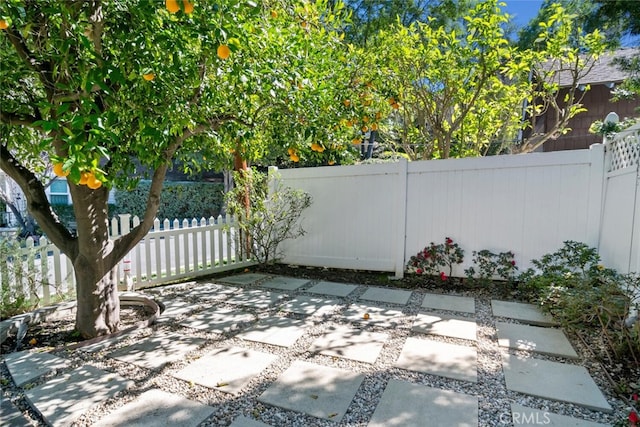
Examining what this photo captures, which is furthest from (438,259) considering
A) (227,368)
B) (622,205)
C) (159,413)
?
(159,413)

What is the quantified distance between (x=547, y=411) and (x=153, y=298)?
11.8 feet

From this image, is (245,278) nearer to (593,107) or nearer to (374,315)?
(374,315)

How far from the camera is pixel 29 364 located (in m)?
2.41

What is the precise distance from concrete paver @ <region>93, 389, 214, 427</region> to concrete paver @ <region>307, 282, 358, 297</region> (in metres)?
2.36

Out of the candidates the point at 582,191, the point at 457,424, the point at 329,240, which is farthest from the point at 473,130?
the point at 457,424

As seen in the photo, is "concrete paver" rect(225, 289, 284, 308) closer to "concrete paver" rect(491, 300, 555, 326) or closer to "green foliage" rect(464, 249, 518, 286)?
"concrete paver" rect(491, 300, 555, 326)

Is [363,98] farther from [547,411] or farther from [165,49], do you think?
[547,411]

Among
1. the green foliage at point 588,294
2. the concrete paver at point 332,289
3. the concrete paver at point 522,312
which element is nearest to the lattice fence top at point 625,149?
the green foliage at point 588,294

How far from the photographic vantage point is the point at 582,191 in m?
3.93

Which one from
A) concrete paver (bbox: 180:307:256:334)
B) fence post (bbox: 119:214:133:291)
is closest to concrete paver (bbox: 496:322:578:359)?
concrete paver (bbox: 180:307:256:334)

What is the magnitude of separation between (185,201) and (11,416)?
1156 cm

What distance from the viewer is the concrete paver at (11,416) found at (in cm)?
183

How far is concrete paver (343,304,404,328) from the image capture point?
325 centimetres

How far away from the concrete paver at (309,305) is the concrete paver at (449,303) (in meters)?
1.01
